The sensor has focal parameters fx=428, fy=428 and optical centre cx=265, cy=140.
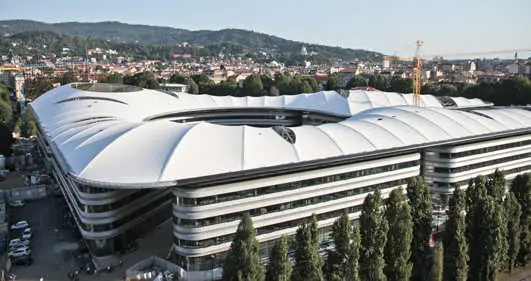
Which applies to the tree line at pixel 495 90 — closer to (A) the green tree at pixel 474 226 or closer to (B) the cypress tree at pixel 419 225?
(A) the green tree at pixel 474 226

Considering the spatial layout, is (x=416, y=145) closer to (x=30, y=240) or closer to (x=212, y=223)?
(x=212, y=223)

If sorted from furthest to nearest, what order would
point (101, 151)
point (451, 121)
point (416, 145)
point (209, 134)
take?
point (451, 121) → point (416, 145) → point (209, 134) → point (101, 151)

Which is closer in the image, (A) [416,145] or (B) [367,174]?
(B) [367,174]

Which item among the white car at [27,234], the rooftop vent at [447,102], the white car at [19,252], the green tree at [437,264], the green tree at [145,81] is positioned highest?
the green tree at [145,81]

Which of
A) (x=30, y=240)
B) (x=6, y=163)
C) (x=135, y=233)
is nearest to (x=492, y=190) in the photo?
(x=135, y=233)

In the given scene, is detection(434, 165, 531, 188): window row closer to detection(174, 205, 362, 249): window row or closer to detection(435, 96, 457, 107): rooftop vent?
detection(174, 205, 362, 249): window row

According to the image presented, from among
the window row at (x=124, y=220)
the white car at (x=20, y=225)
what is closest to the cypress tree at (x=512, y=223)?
the window row at (x=124, y=220)

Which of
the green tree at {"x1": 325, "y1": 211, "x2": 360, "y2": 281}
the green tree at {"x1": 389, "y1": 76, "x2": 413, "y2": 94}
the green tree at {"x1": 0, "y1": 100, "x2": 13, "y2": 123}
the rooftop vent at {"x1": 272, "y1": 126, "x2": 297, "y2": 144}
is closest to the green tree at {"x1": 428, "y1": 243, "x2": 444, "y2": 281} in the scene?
the green tree at {"x1": 325, "y1": 211, "x2": 360, "y2": 281}
